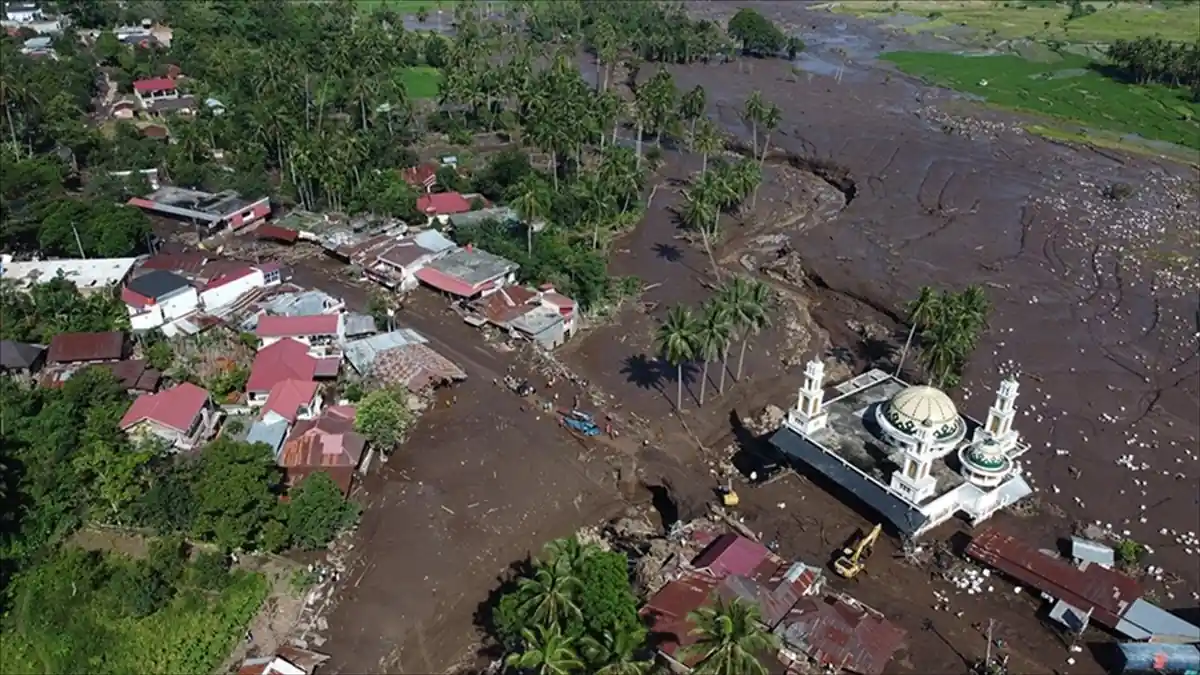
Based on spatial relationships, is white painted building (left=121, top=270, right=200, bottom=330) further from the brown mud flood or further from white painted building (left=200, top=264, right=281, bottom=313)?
the brown mud flood

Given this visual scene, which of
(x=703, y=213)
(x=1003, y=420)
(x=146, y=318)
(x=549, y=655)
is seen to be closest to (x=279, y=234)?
(x=146, y=318)

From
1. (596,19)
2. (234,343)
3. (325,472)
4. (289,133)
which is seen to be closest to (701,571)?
(325,472)

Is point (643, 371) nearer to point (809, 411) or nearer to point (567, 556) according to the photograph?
point (809, 411)

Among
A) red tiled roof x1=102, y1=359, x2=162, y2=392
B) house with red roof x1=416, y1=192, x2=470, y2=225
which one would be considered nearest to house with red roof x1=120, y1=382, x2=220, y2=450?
red tiled roof x1=102, y1=359, x2=162, y2=392

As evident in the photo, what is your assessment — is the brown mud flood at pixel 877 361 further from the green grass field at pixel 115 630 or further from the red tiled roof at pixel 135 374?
the red tiled roof at pixel 135 374

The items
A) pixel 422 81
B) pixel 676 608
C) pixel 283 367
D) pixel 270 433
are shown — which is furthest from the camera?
pixel 422 81

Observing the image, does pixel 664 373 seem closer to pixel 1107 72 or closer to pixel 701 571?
pixel 701 571

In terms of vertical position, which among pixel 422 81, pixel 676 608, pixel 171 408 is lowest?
pixel 422 81
